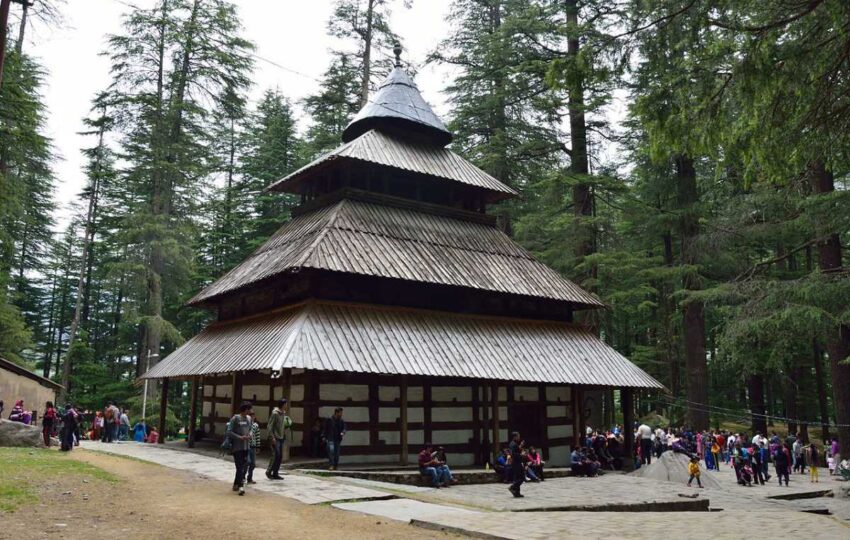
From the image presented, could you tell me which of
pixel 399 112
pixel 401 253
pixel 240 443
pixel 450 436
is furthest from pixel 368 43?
pixel 240 443

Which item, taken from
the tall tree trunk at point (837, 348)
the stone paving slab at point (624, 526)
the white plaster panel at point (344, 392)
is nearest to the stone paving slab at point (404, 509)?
the stone paving slab at point (624, 526)

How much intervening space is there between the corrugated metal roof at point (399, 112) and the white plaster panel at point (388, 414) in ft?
38.6

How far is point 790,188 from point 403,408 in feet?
49.0

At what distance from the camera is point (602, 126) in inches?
1227

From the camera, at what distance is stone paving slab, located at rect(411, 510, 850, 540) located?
8688 mm

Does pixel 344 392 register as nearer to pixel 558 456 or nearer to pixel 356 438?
pixel 356 438

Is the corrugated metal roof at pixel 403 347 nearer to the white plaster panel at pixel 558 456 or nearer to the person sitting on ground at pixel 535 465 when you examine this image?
the person sitting on ground at pixel 535 465

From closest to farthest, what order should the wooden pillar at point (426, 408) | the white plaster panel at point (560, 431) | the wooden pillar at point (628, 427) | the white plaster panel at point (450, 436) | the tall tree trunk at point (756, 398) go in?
the wooden pillar at point (426, 408), the white plaster panel at point (450, 436), the white plaster panel at point (560, 431), the wooden pillar at point (628, 427), the tall tree trunk at point (756, 398)

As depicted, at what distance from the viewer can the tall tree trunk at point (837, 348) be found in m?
22.1

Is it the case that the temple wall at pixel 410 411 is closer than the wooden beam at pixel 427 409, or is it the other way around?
the temple wall at pixel 410 411

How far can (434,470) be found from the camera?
1572 centimetres

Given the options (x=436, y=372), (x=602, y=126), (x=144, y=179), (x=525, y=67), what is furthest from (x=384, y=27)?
(x=436, y=372)

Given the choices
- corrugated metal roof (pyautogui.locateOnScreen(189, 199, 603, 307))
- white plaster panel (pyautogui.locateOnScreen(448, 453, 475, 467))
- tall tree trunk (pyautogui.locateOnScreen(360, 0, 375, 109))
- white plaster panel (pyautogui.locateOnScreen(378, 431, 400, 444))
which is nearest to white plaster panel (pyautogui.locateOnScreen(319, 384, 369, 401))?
white plaster panel (pyautogui.locateOnScreen(378, 431, 400, 444))

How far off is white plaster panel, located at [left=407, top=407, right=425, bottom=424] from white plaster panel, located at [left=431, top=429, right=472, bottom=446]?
2.17 ft
